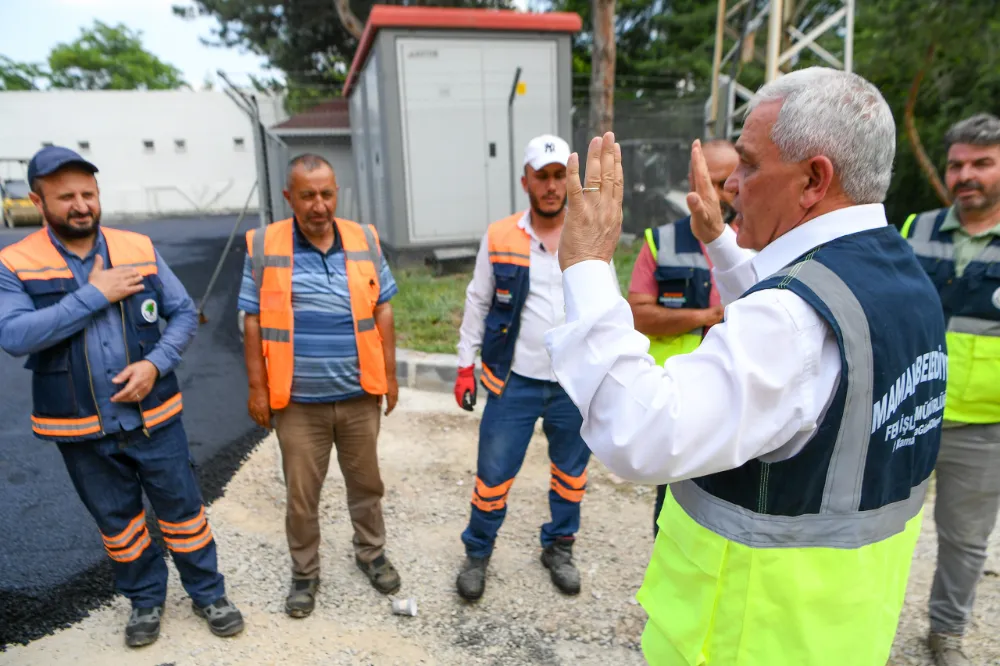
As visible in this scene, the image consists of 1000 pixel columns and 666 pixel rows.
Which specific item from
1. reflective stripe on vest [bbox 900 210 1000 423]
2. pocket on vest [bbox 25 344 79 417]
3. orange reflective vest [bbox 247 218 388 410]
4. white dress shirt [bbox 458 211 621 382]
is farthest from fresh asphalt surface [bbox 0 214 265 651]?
reflective stripe on vest [bbox 900 210 1000 423]

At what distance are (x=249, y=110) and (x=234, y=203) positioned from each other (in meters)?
25.8

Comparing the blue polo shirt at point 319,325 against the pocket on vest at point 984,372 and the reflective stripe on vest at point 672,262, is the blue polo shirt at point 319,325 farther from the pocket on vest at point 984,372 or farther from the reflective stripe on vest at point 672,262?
the pocket on vest at point 984,372

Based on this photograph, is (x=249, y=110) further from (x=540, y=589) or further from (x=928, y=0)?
(x=928, y=0)

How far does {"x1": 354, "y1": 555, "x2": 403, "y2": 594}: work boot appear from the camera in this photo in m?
3.18

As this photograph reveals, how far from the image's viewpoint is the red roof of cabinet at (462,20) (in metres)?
8.91

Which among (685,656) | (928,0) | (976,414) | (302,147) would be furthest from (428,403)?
(302,147)

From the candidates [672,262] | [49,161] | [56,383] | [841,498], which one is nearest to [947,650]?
[672,262]

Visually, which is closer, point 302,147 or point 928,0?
point 928,0

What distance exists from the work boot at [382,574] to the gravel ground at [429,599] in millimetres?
53

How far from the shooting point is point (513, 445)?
3.16 meters

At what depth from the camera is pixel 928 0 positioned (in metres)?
7.30

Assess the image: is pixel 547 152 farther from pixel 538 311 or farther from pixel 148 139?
pixel 148 139

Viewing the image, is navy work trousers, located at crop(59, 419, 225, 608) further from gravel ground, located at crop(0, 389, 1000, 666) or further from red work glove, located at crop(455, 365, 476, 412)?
red work glove, located at crop(455, 365, 476, 412)

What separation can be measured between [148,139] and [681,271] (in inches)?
1338
